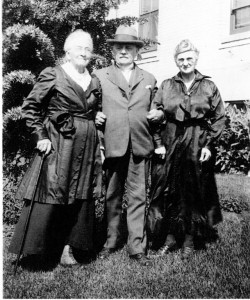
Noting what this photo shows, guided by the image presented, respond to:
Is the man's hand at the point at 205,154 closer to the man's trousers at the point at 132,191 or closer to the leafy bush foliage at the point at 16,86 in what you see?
the man's trousers at the point at 132,191

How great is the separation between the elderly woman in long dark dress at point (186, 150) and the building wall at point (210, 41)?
14.7 feet

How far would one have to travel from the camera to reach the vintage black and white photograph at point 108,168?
3533 mm

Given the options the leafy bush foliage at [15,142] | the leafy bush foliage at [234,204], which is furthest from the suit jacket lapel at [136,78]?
the leafy bush foliage at [234,204]

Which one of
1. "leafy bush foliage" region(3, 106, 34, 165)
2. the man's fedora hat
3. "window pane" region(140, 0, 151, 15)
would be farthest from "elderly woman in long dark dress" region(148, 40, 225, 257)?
"window pane" region(140, 0, 151, 15)

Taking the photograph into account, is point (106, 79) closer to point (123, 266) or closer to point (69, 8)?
point (69, 8)

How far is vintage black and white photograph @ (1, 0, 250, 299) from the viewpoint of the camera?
3.53m

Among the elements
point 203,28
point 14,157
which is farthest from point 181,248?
point 203,28

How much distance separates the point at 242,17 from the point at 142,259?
6298 millimetres

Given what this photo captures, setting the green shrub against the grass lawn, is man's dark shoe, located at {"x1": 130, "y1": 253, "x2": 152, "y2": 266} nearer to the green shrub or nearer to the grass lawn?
the grass lawn

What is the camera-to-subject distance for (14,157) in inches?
208

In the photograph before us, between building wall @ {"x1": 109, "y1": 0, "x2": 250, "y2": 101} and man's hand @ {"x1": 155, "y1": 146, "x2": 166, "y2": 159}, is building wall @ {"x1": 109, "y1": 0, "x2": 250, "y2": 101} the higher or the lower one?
the higher one

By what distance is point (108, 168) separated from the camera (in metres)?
4.03

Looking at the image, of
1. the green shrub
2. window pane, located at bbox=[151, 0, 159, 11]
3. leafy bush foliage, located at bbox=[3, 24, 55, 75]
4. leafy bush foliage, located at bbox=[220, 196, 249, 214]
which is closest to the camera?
leafy bush foliage, located at bbox=[3, 24, 55, 75]

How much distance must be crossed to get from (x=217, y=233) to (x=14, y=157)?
2654 millimetres
